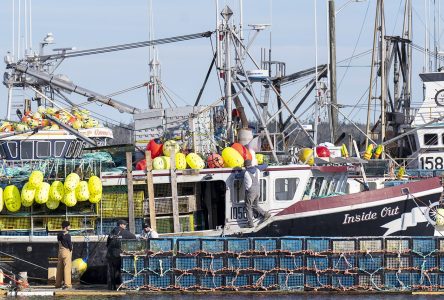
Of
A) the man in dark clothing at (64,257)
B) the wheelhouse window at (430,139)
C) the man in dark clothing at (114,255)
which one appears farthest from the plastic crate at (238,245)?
the wheelhouse window at (430,139)

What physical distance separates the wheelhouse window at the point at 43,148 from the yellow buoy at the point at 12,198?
9.35 meters

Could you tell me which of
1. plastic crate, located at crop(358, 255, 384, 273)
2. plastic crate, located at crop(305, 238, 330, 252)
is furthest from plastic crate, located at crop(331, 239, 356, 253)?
plastic crate, located at crop(358, 255, 384, 273)

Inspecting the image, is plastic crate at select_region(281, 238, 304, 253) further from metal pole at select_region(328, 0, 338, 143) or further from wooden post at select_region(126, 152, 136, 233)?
metal pole at select_region(328, 0, 338, 143)

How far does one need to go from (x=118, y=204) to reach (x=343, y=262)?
6.46 m

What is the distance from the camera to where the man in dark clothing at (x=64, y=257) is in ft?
88.8

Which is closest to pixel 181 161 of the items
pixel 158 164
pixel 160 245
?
pixel 158 164

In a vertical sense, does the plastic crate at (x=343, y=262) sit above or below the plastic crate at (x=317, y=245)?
below

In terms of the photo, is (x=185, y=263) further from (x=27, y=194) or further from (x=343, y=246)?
(x=27, y=194)

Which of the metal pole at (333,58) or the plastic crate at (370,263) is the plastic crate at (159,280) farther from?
the metal pole at (333,58)

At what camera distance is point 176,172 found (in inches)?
1154

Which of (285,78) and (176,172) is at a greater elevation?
(285,78)

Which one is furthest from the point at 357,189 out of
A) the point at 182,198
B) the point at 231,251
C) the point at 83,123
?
the point at 83,123

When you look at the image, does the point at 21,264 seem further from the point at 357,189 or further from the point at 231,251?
the point at 357,189

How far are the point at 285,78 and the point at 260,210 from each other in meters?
19.4
